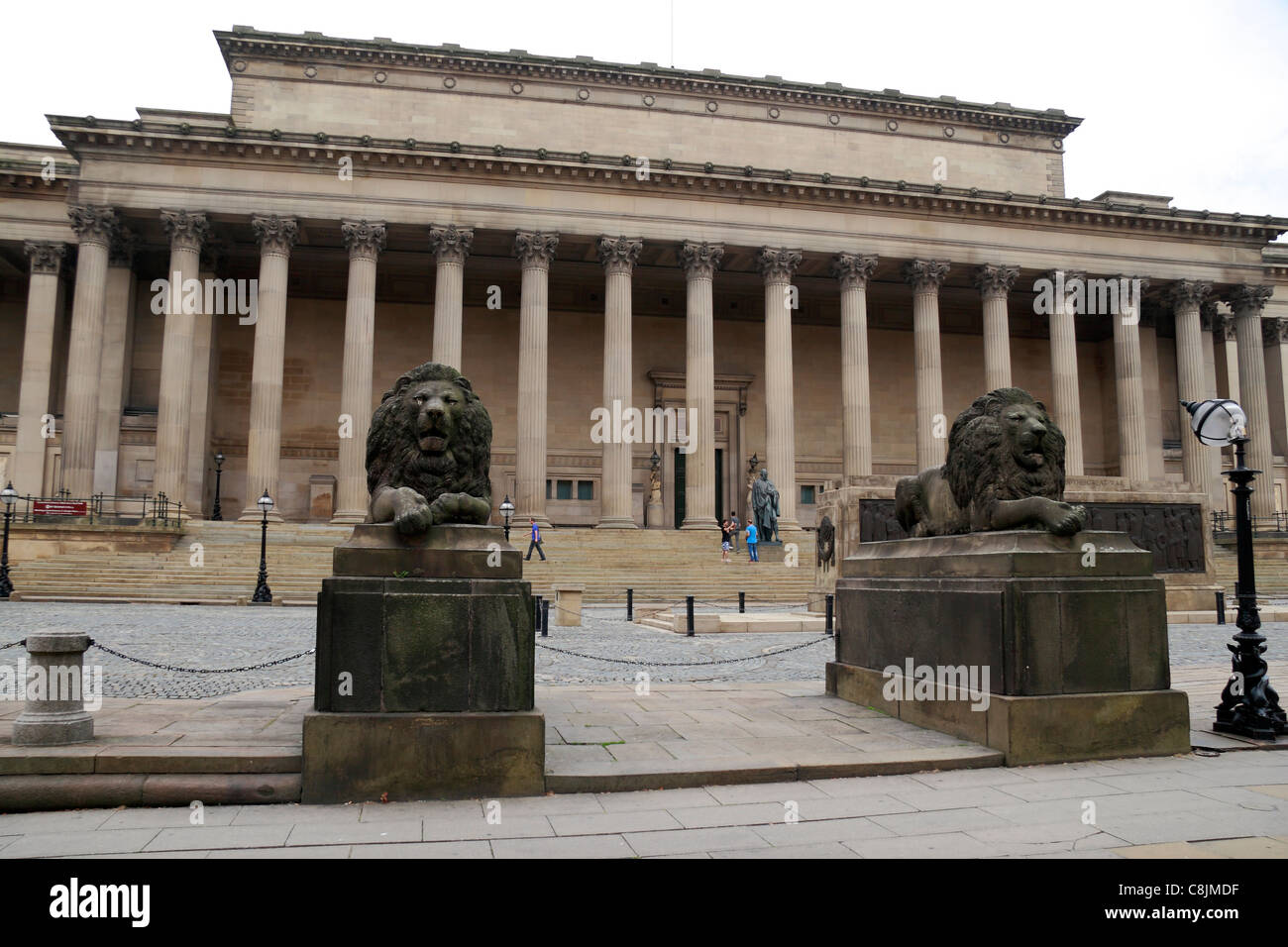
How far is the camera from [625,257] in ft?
122

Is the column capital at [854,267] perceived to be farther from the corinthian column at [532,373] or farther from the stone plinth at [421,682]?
the stone plinth at [421,682]

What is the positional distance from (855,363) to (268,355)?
79.2 ft

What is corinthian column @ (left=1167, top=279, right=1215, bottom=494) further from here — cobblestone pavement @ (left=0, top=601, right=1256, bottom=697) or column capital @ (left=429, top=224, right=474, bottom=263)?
column capital @ (left=429, top=224, right=474, bottom=263)

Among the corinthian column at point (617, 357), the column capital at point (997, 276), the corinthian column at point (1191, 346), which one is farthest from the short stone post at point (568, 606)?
the corinthian column at point (1191, 346)

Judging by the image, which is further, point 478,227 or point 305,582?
point 478,227

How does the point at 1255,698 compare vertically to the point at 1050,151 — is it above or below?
below

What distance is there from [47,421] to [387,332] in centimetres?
1451

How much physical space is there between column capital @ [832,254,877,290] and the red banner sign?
3093cm

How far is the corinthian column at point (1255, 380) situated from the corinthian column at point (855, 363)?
19.2m

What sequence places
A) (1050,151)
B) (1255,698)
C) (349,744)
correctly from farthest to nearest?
(1050,151), (1255,698), (349,744)

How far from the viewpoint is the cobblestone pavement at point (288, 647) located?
37.0ft

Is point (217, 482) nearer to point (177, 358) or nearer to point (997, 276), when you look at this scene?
point (177, 358)
